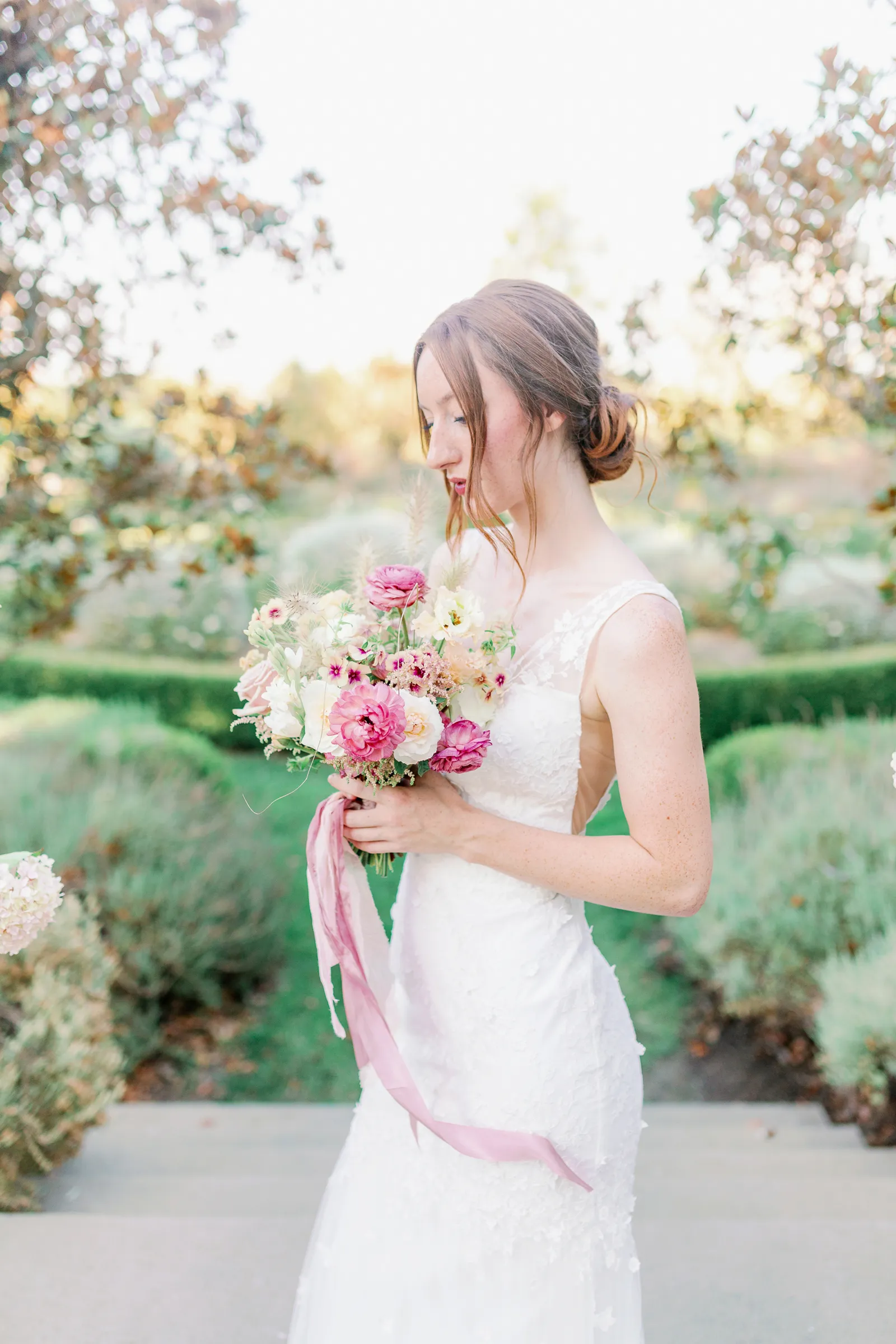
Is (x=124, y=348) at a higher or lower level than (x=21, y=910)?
higher

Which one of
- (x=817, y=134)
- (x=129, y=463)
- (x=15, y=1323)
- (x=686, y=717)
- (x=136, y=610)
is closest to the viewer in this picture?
(x=686, y=717)

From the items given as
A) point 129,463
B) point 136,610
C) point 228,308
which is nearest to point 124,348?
point 129,463

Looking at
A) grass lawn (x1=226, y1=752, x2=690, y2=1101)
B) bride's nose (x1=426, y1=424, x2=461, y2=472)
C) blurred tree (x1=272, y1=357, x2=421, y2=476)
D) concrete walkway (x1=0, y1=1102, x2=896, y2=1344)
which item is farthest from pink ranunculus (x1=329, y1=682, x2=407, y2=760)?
blurred tree (x1=272, y1=357, x2=421, y2=476)

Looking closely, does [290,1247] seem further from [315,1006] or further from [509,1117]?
[315,1006]

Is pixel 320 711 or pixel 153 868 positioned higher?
pixel 320 711

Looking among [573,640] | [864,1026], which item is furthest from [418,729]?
[864,1026]

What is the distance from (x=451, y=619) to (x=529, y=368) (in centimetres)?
45

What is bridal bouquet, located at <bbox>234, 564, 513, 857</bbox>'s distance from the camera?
1536mm

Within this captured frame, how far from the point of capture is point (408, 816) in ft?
5.63

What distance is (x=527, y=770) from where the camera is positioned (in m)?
1.79

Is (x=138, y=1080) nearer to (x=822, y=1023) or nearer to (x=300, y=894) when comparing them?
(x=300, y=894)

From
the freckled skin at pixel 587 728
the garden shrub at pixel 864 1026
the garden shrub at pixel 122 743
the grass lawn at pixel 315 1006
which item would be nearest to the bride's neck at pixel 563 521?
the freckled skin at pixel 587 728

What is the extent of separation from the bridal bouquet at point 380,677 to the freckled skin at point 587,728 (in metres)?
0.11

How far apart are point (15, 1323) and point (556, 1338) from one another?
1250mm
